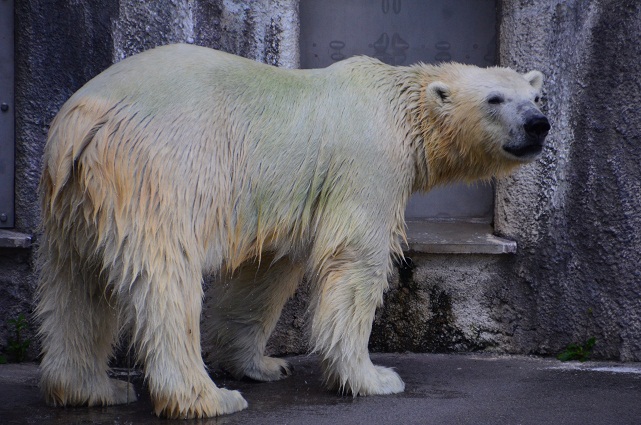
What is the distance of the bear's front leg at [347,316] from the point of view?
13.1 feet

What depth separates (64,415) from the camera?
369cm

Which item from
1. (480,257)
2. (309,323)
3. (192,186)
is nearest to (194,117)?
(192,186)

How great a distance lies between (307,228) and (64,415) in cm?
130

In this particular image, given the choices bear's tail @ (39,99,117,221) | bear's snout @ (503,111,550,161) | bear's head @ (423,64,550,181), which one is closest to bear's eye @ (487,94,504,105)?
bear's head @ (423,64,550,181)

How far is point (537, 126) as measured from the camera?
4012 millimetres

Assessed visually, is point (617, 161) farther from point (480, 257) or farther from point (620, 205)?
point (480, 257)

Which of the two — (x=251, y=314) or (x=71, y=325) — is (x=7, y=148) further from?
(x=251, y=314)

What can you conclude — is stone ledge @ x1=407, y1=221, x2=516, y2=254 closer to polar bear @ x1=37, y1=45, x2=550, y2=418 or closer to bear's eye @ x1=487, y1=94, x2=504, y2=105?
polar bear @ x1=37, y1=45, x2=550, y2=418

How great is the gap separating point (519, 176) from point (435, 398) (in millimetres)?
1553

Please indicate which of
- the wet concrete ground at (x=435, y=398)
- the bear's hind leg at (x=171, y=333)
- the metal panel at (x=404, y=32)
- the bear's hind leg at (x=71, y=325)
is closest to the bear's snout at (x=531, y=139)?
the wet concrete ground at (x=435, y=398)

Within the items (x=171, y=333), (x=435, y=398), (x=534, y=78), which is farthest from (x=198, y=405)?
(x=534, y=78)

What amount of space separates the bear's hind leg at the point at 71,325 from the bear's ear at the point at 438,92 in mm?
1699

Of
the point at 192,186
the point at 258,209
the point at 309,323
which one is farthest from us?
the point at 309,323

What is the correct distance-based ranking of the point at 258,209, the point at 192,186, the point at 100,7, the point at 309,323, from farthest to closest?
the point at 100,7
the point at 309,323
the point at 258,209
the point at 192,186
